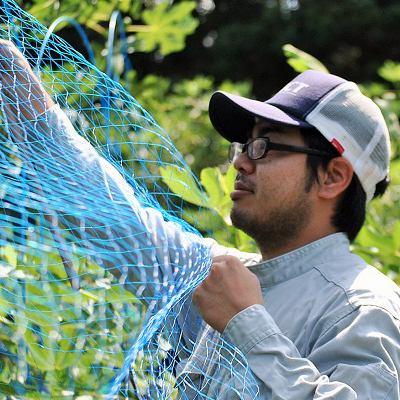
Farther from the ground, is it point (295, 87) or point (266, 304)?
point (295, 87)

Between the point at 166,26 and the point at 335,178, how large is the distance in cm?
119

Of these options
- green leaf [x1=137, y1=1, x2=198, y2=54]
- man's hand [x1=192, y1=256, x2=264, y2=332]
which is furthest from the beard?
green leaf [x1=137, y1=1, x2=198, y2=54]

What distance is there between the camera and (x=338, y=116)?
1636 millimetres

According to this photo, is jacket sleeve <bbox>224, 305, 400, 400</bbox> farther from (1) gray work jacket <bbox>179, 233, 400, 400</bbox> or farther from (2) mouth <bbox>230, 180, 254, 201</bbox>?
(2) mouth <bbox>230, 180, 254, 201</bbox>

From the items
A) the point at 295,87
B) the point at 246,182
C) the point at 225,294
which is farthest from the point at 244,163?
the point at 225,294

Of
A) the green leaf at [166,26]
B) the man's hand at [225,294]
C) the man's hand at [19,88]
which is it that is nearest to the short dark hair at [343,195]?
the man's hand at [225,294]

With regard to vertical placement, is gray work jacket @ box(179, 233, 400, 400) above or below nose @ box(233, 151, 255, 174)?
below

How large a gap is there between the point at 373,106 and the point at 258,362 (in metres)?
0.74

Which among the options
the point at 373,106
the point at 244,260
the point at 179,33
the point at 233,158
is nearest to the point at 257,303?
the point at 244,260

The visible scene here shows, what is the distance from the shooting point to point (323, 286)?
1.44 meters

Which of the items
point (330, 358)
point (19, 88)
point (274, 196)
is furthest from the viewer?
point (274, 196)

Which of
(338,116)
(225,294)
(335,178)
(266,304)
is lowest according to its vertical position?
(266,304)

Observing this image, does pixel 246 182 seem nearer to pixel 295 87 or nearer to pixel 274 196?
pixel 274 196

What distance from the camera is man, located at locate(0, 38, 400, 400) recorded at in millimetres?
1247
